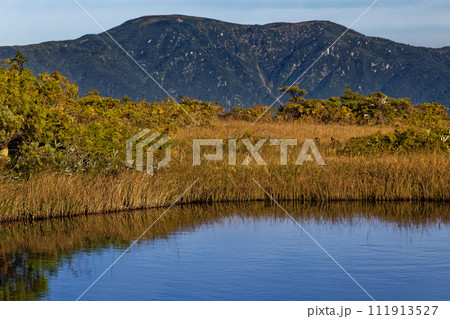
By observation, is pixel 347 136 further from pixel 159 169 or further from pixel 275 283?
pixel 275 283

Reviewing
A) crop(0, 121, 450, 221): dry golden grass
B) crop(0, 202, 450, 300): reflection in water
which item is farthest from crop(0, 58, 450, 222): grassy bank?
crop(0, 202, 450, 300): reflection in water

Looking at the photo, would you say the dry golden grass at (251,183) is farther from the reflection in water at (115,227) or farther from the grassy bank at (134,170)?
A: the reflection in water at (115,227)

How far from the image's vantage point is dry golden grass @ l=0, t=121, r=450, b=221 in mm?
18922

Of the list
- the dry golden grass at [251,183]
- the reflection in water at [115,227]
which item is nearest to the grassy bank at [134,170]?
the dry golden grass at [251,183]

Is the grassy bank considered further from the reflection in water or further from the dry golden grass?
the reflection in water

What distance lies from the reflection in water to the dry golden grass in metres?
0.46

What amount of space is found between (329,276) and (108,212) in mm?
8089

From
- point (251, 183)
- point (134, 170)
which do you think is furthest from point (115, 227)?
point (251, 183)

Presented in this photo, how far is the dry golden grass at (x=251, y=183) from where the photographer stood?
18.9m

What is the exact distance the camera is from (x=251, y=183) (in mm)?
22297

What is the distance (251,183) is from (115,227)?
5.57 meters

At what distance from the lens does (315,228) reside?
704 inches
